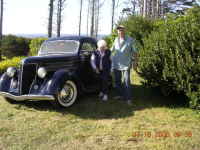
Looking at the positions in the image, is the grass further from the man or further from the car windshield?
the car windshield

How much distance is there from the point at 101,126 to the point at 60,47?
285cm

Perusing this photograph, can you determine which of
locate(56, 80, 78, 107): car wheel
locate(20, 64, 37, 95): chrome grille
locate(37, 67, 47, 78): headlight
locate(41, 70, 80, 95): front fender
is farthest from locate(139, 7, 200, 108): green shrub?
locate(20, 64, 37, 95): chrome grille

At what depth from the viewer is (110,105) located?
5645 mm

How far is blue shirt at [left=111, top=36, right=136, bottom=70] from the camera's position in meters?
5.43

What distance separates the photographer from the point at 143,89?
713cm

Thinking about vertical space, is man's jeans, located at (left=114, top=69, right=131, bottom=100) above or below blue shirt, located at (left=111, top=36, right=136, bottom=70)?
below

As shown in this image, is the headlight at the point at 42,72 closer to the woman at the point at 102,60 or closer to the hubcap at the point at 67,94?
the hubcap at the point at 67,94

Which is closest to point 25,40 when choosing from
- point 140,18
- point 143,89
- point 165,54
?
point 140,18

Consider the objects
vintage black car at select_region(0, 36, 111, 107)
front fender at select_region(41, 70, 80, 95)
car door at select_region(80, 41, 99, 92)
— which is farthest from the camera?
car door at select_region(80, 41, 99, 92)

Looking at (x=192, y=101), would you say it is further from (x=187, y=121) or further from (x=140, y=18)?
(x=140, y=18)

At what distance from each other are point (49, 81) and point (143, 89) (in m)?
3.22
